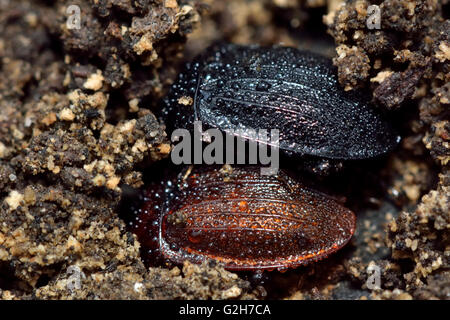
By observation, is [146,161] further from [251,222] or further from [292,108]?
[292,108]

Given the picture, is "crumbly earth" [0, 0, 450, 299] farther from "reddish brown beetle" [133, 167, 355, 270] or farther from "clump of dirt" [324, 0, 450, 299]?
"reddish brown beetle" [133, 167, 355, 270]

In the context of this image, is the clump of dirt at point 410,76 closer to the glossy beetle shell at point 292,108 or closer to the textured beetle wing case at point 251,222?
the glossy beetle shell at point 292,108

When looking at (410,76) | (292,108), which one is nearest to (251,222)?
(292,108)

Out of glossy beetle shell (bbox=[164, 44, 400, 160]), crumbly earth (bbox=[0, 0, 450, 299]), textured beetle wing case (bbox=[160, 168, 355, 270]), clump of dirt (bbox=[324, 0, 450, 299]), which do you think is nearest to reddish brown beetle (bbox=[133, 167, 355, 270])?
textured beetle wing case (bbox=[160, 168, 355, 270])
